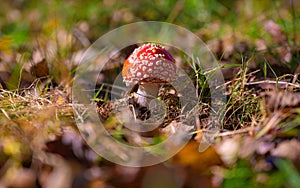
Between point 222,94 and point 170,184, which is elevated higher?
point 222,94

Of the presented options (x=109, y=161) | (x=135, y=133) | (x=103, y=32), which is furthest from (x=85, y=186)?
Answer: (x=103, y=32)

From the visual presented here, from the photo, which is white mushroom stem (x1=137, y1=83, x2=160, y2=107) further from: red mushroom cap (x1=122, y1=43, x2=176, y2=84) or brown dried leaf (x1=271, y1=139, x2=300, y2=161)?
brown dried leaf (x1=271, y1=139, x2=300, y2=161)

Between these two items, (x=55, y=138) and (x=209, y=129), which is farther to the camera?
(x=209, y=129)

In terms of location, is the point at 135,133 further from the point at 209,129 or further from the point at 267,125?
the point at 267,125

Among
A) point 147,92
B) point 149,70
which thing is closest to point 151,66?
point 149,70

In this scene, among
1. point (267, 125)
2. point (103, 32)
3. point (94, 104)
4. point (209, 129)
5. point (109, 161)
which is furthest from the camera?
point (103, 32)

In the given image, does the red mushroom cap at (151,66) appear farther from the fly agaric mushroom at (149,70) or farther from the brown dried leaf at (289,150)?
the brown dried leaf at (289,150)

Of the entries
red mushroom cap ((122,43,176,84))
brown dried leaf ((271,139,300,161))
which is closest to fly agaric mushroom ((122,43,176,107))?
red mushroom cap ((122,43,176,84))
